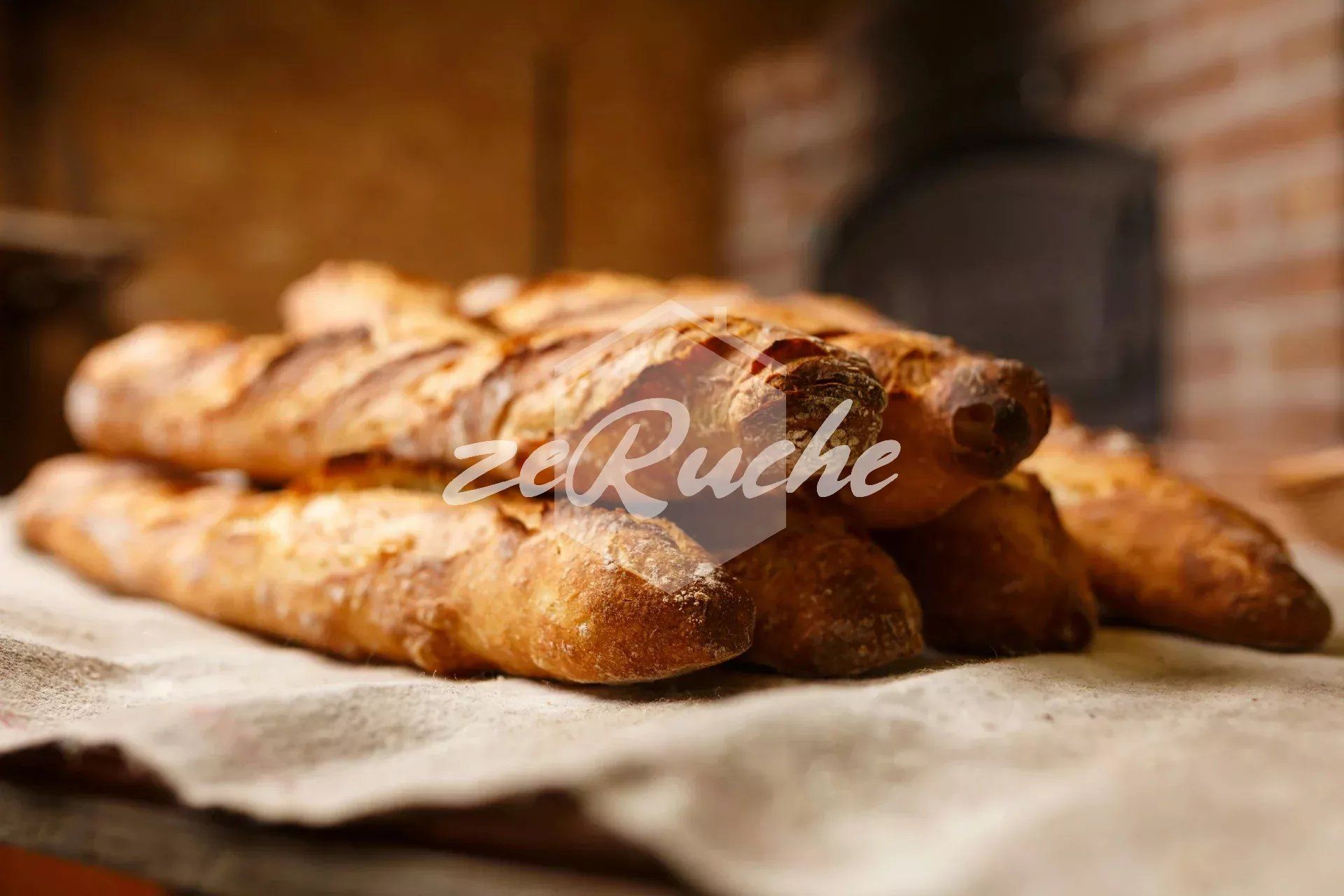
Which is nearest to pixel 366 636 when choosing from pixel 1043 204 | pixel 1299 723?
pixel 1299 723

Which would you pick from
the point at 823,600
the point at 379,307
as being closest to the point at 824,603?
the point at 823,600

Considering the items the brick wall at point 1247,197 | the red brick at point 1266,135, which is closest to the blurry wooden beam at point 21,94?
the brick wall at point 1247,197

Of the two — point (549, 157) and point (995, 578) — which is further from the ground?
point (549, 157)

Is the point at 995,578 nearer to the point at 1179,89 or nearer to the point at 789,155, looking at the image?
the point at 1179,89

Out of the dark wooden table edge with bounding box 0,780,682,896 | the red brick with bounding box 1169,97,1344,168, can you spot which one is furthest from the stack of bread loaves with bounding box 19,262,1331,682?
the red brick with bounding box 1169,97,1344,168

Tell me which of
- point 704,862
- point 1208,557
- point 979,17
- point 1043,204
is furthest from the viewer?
point 979,17

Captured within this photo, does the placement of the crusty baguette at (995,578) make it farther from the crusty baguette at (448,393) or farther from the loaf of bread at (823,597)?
the crusty baguette at (448,393)

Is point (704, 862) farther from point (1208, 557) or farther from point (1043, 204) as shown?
point (1043, 204)

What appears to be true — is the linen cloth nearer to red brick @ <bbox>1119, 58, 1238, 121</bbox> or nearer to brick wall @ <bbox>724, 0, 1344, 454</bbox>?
brick wall @ <bbox>724, 0, 1344, 454</bbox>
